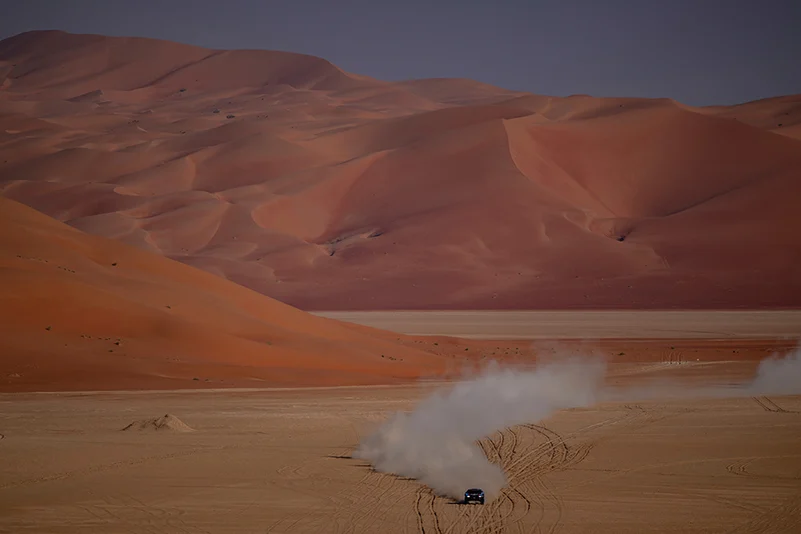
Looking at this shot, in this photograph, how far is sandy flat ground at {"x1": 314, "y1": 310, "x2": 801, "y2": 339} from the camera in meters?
50.1

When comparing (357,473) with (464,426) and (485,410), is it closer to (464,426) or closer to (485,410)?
(464,426)

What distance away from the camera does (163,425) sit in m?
18.7

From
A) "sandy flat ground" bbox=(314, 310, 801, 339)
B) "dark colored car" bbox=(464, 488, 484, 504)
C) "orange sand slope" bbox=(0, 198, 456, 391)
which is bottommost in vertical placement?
"sandy flat ground" bbox=(314, 310, 801, 339)

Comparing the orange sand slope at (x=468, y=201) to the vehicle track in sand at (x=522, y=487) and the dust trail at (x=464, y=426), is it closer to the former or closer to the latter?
the dust trail at (x=464, y=426)

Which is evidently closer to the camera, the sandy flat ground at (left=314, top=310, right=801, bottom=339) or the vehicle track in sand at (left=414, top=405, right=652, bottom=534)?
the vehicle track in sand at (left=414, top=405, right=652, bottom=534)

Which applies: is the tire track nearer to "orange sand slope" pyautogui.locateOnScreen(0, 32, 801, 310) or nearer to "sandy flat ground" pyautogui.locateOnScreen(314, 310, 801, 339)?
"sandy flat ground" pyautogui.locateOnScreen(314, 310, 801, 339)

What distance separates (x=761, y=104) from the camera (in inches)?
4867

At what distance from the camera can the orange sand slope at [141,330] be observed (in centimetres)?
2836

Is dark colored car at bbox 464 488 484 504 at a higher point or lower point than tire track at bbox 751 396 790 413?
higher

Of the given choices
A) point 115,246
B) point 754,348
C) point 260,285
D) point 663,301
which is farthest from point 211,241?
point 754,348

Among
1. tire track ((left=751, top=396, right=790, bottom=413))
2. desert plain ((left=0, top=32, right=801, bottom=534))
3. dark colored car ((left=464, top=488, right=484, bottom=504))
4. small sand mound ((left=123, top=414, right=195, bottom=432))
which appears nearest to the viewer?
dark colored car ((left=464, top=488, right=484, bottom=504))

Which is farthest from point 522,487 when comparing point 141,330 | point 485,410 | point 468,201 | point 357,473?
Result: point 468,201

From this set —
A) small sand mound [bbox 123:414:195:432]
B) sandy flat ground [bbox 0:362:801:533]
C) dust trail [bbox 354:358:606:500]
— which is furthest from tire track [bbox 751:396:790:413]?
small sand mound [bbox 123:414:195:432]

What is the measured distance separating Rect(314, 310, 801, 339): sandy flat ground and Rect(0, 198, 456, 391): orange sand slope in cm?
1373
